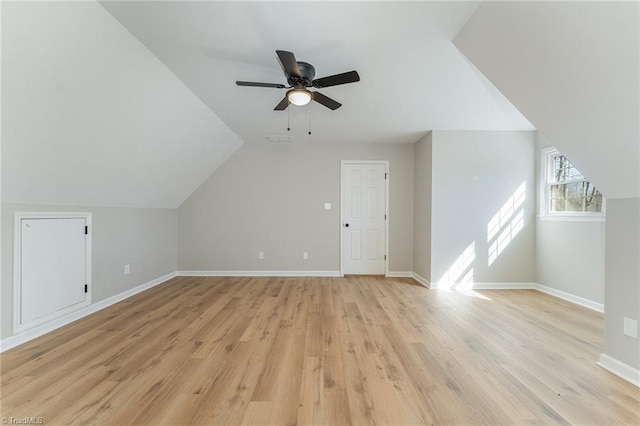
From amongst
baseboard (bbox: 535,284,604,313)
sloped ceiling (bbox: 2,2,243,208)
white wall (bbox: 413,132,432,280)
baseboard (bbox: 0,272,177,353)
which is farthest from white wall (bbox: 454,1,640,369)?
baseboard (bbox: 0,272,177,353)

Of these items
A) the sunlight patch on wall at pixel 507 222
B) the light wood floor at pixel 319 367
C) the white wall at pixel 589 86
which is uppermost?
the white wall at pixel 589 86

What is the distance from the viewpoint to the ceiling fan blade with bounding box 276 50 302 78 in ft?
5.58

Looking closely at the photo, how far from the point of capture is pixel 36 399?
155cm

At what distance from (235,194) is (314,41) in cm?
333

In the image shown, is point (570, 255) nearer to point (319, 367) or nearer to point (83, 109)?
point (319, 367)

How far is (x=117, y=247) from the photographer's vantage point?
10.9 ft

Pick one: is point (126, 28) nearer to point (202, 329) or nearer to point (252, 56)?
point (252, 56)

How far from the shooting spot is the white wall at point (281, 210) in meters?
4.70

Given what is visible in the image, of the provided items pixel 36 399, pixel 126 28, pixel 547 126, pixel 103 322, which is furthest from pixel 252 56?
pixel 103 322

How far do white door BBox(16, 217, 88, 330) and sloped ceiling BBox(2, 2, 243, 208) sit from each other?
0.93ft

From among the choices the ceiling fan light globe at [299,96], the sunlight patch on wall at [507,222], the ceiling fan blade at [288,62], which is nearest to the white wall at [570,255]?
the sunlight patch on wall at [507,222]

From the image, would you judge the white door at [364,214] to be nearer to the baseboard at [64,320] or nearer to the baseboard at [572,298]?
the baseboard at [572,298]

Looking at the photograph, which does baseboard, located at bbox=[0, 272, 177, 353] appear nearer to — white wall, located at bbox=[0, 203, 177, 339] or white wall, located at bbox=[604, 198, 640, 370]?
white wall, located at bbox=[0, 203, 177, 339]

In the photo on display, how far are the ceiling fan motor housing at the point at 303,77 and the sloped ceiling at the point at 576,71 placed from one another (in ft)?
3.82
